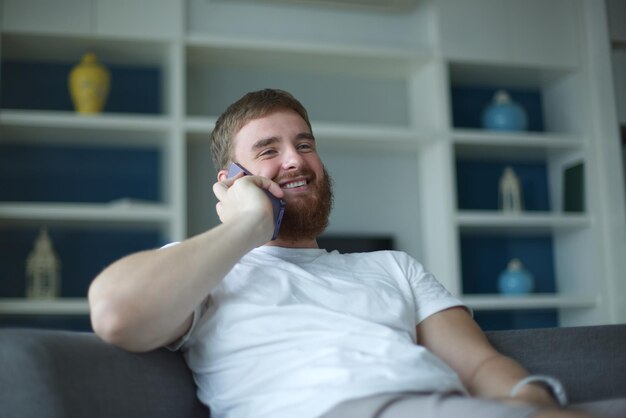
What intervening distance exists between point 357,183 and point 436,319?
2769 millimetres

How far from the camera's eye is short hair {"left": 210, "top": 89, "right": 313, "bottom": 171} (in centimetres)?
179

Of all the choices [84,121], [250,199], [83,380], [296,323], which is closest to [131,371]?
[83,380]

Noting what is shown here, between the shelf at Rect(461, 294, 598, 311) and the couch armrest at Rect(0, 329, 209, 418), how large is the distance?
2733mm

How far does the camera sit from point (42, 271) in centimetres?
369

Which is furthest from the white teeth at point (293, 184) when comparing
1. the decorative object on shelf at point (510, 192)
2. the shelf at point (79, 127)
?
the decorative object on shelf at point (510, 192)

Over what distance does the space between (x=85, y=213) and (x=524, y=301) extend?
7.40ft

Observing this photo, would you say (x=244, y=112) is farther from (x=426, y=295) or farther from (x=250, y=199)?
(x=426, y=295)

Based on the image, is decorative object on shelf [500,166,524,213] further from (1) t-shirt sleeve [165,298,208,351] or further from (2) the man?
(1) t-shirt sleeve [165,298,208,351]

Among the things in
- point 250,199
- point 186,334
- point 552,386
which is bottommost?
point 552,386

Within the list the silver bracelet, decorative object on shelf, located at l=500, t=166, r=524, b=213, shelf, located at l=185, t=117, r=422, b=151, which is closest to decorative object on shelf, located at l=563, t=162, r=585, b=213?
decorative object on shelf, located at l=500, t=166, r=524, b=213

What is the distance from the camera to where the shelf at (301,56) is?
3900 mm

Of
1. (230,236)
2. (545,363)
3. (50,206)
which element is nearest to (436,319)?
(545,363)

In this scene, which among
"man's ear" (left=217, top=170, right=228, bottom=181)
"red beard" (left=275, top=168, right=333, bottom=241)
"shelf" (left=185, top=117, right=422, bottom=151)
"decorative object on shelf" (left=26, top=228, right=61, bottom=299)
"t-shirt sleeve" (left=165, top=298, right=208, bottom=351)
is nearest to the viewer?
"t-shirt sleeve" (left=165, top=298, right=208, bottom=351)

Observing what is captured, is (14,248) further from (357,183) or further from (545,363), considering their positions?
(545,363)
